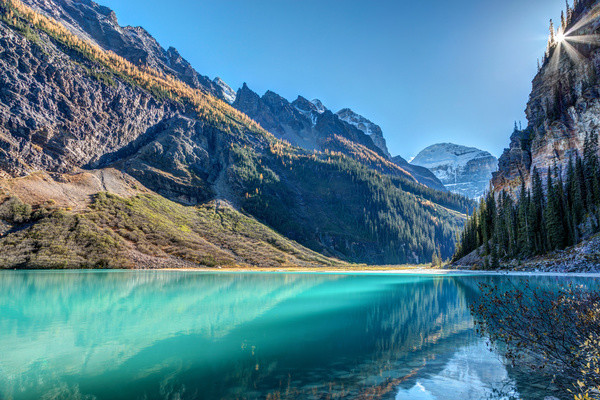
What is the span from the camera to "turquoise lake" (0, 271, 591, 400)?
9.13m

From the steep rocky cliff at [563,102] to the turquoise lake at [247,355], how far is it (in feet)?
218

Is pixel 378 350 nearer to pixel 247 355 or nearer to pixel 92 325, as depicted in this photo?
pixel 247 355

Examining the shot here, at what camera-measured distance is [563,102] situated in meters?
73.6

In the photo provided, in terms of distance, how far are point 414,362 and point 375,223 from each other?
171389 millimetres

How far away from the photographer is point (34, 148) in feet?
358

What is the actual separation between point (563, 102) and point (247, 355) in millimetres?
94917

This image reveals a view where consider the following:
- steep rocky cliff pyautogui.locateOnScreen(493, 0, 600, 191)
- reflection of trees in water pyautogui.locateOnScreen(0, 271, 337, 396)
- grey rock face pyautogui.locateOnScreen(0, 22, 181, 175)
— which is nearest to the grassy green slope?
grey rock face pyautogui.locateOnScreen(0, 22, 181, 175)

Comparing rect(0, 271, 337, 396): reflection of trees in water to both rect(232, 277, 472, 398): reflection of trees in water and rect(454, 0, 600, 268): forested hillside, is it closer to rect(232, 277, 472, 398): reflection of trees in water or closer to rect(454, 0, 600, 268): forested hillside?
rect(232, 277, 472, 398): reflection of trees in water

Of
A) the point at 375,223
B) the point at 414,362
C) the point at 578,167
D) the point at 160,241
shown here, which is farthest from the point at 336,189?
the point at 414,362

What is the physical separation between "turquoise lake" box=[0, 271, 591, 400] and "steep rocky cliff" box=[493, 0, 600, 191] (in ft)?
218

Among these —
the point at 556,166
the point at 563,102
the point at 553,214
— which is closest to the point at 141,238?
the point at 553,214

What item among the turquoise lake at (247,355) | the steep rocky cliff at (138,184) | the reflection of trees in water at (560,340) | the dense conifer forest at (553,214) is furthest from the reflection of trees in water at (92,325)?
the steep rocky cliff at (138,184)

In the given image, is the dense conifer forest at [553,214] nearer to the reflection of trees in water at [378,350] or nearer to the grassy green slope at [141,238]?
the reflection of trees in water at [378,350]

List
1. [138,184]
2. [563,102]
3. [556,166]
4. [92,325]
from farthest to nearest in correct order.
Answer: [138,184]
[563,102]
[556,166]
[92,325]
